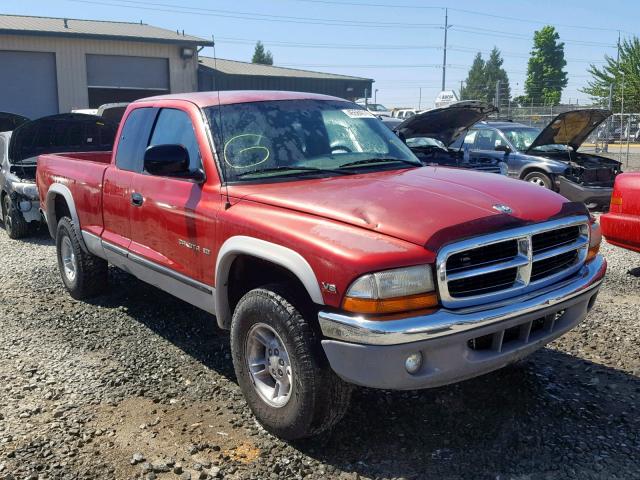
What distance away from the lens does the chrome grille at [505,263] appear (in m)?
2.98

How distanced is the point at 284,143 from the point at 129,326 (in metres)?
2.29

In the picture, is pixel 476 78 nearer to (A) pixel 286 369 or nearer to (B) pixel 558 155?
(B) pixel 558 155

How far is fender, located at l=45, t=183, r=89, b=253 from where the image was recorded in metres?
5.80

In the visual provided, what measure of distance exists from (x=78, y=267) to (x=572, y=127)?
8625 millimetres

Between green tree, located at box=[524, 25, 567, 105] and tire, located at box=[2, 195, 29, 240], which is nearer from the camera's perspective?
tire, located at box=[2, 195, 29, 240]

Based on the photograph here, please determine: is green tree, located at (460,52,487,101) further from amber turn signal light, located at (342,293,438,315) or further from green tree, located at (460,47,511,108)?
amber turn signal light, located at (342,293,438,315)

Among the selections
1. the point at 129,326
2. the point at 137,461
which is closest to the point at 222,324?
the point at 137,461

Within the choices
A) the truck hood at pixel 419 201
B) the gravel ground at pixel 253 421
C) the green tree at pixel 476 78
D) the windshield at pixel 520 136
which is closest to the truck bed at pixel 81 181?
the gravel ground at pixel 253 421

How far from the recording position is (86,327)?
17.7 ft

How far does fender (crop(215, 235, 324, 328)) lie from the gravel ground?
0.67m

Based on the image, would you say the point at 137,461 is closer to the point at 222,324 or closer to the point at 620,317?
the point at 222,324

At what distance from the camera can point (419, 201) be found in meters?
3.33

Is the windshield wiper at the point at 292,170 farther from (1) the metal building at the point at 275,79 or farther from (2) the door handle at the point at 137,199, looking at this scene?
(1) the metal building at the point at 275,79

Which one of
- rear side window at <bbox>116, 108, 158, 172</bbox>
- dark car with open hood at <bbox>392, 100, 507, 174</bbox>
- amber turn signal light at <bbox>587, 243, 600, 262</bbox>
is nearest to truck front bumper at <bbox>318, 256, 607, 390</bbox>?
amber turn signal light at <bbox>587, 243, 600, 262</bbox>
